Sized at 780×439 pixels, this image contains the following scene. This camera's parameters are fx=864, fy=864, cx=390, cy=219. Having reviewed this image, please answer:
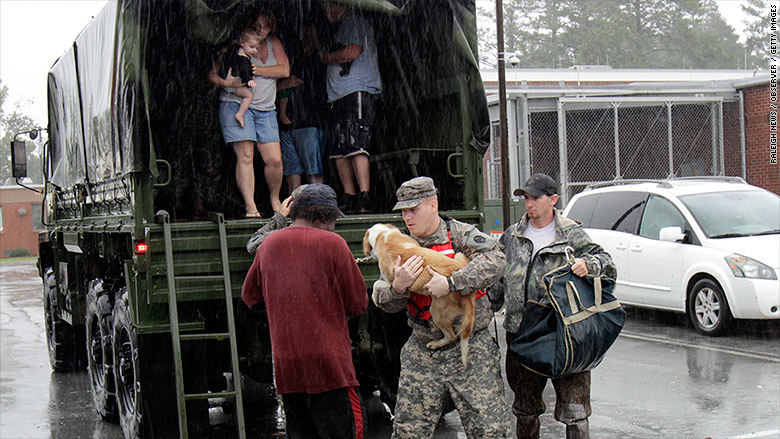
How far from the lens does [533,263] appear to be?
4.81 metres

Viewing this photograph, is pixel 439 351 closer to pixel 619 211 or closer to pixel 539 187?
pixel 539 187

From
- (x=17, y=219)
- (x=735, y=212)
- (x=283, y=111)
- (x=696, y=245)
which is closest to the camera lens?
(x=283, y=111)

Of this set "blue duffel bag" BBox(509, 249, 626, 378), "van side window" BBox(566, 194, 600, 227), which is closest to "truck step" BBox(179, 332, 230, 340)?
"blue duffel bag" BBox(509, 249, 626, 378)

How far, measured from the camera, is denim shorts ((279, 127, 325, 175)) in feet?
23.1

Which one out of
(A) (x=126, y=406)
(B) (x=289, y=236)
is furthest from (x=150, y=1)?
(A) (x=126, y=406)

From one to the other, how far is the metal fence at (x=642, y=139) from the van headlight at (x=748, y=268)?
937 cm

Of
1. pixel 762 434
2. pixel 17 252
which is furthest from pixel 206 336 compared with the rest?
pixel 17 252

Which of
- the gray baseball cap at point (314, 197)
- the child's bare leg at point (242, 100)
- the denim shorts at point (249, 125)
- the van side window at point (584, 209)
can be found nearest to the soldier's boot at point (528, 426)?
the gray baseball cap at point (314, 197)

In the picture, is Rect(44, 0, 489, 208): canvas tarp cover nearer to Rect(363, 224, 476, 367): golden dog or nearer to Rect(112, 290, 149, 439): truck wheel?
Rect(112, 290, 149, 439): truck wheel

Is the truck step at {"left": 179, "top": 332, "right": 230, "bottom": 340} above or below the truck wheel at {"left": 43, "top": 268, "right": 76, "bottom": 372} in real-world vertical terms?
above

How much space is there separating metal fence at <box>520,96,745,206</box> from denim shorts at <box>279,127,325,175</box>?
12.4 m

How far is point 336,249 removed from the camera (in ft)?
14.0

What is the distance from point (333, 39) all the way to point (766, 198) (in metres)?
6.80

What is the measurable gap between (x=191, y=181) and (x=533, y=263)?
3142 mm
